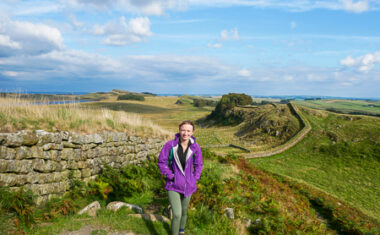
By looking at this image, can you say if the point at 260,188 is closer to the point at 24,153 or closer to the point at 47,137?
the point at 47,137

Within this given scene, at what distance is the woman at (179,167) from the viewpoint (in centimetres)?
513

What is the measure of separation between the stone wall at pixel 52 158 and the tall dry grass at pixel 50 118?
524mm

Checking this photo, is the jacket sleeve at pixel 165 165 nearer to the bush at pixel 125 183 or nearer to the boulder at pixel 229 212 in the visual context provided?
the boulder at pixel 229 212

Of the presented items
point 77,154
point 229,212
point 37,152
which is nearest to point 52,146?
point 37,152

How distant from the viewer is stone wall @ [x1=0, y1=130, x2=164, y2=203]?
652cm

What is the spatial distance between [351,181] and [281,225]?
709 inches

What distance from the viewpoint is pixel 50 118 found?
8664mm

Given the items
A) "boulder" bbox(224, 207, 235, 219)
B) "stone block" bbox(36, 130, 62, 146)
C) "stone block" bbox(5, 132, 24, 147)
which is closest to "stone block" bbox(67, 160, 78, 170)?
"stone block" bbox(36, 130, 62, 146)

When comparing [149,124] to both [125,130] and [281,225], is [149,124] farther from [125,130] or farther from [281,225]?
[281,225]

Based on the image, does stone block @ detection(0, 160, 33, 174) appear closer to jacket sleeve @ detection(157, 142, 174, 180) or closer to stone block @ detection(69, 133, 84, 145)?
stone block @ detection(69, 133, 84, 145)

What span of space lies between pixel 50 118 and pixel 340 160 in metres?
29.3

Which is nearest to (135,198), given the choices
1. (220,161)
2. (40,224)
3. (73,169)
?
(73,169)

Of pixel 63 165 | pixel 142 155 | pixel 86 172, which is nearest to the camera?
pixel 63 165

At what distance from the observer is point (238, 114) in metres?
70.6
